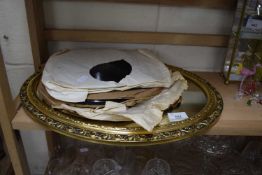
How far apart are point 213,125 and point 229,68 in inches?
8.0

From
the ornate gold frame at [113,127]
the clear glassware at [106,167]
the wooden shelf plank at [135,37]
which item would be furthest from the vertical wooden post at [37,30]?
the clear glassware at [106,167]

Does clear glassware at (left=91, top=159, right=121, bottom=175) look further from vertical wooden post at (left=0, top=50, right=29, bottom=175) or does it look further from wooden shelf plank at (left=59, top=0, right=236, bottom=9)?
wooden shelf plank at (left=59, top=0, right=236, bottom=9)

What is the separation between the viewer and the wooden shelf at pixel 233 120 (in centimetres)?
55

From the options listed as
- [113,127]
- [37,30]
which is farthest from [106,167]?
[37,30]

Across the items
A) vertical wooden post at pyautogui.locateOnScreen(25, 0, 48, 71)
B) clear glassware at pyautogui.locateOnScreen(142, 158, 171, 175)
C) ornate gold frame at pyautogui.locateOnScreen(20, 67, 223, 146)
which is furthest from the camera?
clear glassware at pyautogui.locateOnScreen(142, 158, 171, 175)

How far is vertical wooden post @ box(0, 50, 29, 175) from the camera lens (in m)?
0.53

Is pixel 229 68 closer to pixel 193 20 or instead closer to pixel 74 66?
pixel 193 20

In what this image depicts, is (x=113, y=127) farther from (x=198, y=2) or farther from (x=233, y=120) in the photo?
(x=198, y=2)

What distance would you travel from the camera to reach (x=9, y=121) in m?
0.55

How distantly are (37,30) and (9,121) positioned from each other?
24 centimetres

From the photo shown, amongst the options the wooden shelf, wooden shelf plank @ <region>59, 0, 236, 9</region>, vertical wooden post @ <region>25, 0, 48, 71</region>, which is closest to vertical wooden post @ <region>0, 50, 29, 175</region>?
the wooden shelf

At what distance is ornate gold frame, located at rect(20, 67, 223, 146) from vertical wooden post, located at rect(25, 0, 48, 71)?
0.16 m

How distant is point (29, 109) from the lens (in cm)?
55

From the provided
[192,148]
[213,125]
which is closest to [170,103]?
[213,125]
